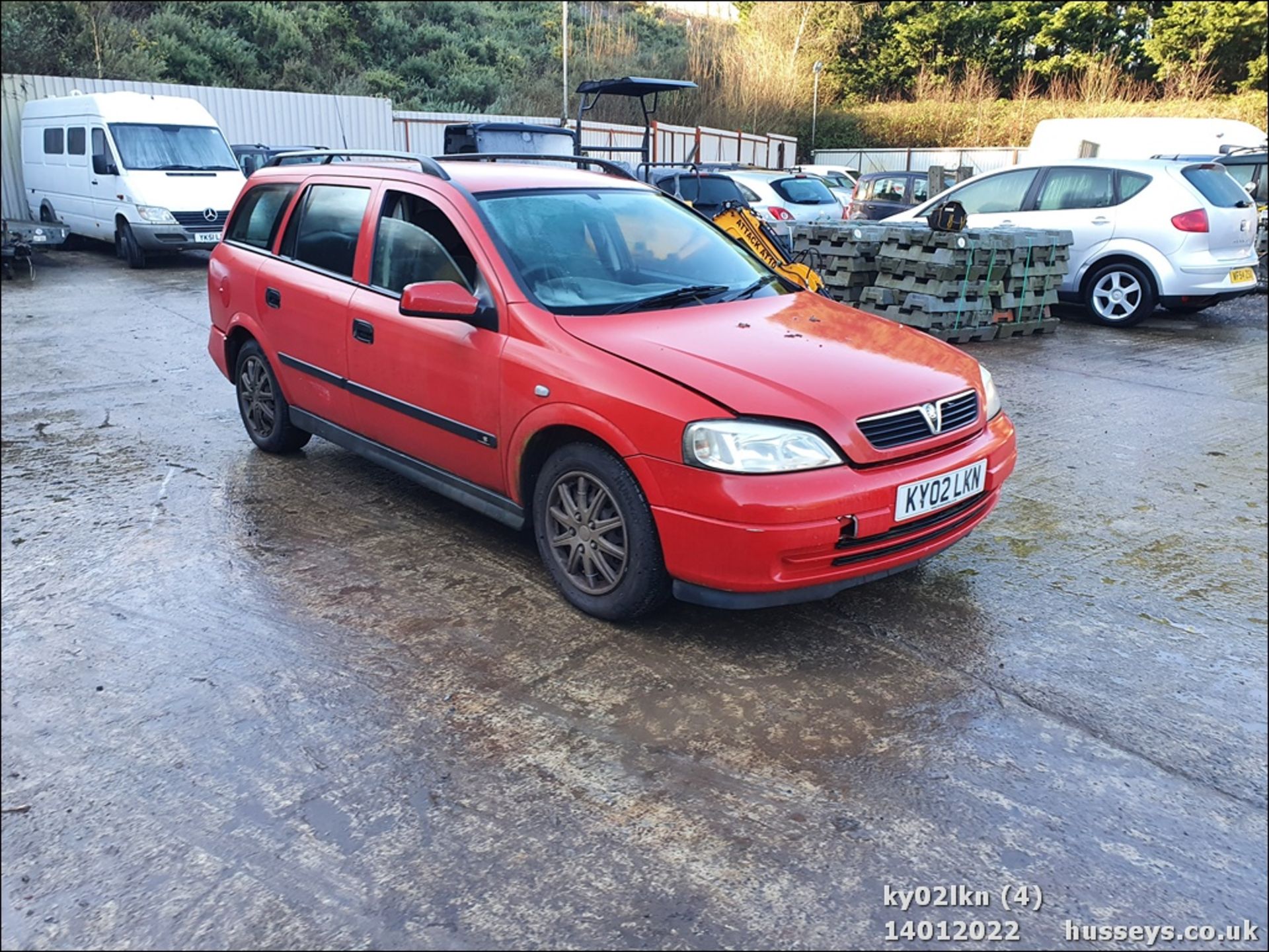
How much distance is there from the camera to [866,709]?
316 centimetres

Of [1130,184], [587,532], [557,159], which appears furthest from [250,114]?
[587,532]

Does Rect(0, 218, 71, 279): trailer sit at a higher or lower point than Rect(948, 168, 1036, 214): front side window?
lower

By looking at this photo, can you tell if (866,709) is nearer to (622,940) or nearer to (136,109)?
(622,940)

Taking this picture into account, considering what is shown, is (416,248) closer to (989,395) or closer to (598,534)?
(598,534)

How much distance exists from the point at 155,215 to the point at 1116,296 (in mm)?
12451

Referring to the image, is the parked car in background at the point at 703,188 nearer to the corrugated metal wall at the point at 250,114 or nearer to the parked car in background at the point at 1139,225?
the parked car in background at the point at 1139,225

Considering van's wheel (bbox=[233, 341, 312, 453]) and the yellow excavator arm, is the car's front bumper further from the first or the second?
the yellow excavator arm

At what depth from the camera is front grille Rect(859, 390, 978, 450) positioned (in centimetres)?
336

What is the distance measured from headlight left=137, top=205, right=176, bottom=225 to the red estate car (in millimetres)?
9808

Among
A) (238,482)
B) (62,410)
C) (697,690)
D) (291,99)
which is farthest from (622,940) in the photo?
(291,99)

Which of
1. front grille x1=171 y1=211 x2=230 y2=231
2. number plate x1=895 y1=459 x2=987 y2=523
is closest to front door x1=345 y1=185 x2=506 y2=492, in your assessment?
number plate x1=895 y1=459 x2=987 y2=523

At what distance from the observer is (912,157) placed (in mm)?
34906

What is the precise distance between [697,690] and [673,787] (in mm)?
535

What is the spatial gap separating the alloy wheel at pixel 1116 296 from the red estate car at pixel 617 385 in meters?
7.09
